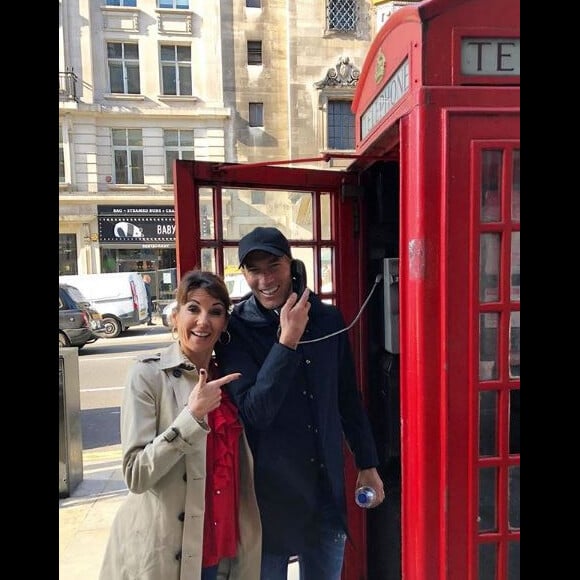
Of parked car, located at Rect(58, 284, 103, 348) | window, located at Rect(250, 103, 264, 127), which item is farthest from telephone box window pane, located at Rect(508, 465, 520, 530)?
window, located at Rect(250, 103, 264, 127)

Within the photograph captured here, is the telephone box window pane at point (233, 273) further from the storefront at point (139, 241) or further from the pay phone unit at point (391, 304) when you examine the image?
the storefront at point (139, 241)

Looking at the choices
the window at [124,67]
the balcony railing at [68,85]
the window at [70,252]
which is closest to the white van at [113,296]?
→ the window at [70,252]

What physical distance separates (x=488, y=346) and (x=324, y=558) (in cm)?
Answer: 106

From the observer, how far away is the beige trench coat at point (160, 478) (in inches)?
55.8

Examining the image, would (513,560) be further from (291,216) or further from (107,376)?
(107,376)

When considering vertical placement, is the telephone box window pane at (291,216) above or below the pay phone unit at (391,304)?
above

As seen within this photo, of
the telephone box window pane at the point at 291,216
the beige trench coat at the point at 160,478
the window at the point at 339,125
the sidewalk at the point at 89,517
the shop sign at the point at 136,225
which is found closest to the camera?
the beige trench coat at the point at 160,478

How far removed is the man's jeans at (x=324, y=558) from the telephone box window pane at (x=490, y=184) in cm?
128

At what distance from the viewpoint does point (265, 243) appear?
1711mm

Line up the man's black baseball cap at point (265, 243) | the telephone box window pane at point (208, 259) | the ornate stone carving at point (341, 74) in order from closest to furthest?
1. the man's black baseball cap at point (265, 243)
2. the telephone box window pane at point (208, 259)
3. the ornate stone carving at point (341, 74)

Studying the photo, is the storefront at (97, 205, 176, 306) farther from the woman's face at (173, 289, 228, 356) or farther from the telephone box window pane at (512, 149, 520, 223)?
the telephone box window pane at (512, 149, 520, 223)

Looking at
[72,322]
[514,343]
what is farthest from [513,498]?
[72,322]
